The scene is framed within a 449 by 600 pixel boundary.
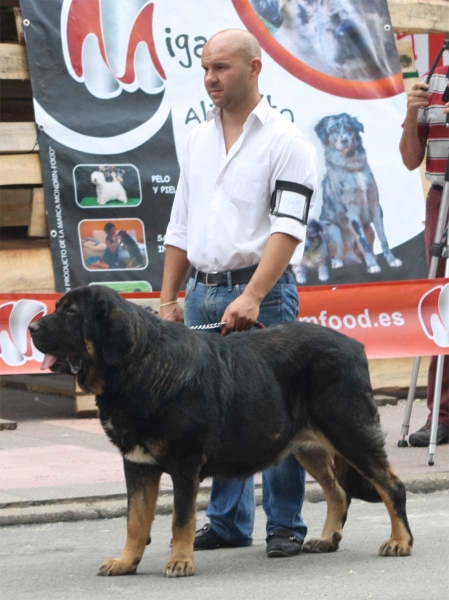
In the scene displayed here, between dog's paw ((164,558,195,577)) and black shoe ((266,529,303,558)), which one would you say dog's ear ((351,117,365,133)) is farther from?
dog's paw ((164,558,195,577))

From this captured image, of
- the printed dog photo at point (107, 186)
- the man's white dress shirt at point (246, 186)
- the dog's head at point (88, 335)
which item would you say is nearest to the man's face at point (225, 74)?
the man's white dress shirt at point (246, 186)

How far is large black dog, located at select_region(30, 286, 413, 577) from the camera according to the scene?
486 cm

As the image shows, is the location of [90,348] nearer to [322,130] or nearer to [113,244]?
[113,244]

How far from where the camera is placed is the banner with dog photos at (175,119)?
9430mm

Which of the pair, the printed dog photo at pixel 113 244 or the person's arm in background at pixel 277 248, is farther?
the printed dog photo at pixel 113 244

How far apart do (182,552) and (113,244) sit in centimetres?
483

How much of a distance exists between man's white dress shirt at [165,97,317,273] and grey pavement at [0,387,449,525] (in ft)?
6.04

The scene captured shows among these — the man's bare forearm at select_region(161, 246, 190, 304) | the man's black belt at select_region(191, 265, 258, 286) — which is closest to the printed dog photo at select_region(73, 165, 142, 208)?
the man's bare forearm at select_region(161, 246, 190, 304)

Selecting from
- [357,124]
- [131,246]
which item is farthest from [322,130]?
[131,246]

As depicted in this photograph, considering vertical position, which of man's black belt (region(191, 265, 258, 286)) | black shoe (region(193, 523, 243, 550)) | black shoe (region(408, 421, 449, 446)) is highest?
man's black belt (region(191, 265, 258, 286))

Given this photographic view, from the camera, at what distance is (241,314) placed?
5262 millimetres

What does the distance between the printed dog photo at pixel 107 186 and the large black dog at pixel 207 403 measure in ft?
14.4

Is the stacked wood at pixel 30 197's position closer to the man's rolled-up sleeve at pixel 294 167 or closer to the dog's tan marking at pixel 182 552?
the man's rolled-up sleeve at pixel 294 167

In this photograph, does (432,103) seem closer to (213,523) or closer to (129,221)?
(129,221)
